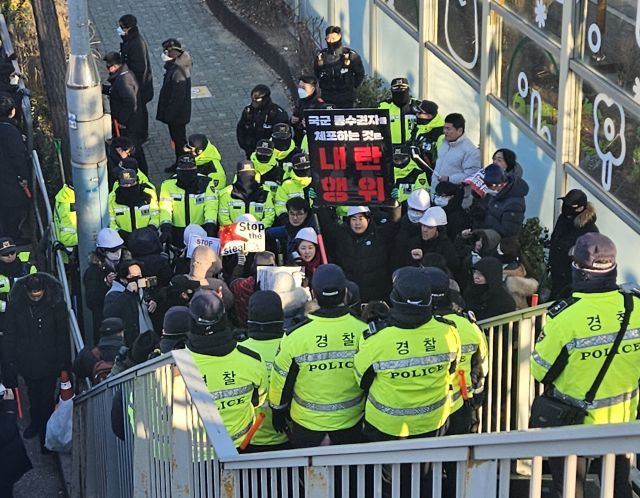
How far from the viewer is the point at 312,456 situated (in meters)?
4.52

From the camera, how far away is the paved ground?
54.3 ft

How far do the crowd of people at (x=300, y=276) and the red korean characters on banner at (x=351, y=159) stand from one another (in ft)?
0.62

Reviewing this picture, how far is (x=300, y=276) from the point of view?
9352 mm

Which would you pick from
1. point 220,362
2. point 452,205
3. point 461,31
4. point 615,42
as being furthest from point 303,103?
point 220,362

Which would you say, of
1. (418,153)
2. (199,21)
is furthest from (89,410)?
(199,21)

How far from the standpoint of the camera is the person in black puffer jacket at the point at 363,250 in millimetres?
10227

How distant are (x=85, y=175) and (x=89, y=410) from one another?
214cm

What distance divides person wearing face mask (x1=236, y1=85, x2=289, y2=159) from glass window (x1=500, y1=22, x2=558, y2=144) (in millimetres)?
2639

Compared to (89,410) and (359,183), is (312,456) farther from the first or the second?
(359,183)

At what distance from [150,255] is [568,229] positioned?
344cm

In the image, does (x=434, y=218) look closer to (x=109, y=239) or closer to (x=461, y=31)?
(x=109, y=239)

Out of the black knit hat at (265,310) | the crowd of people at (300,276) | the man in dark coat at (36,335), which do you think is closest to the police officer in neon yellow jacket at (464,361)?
the crowd of people at (300,276)

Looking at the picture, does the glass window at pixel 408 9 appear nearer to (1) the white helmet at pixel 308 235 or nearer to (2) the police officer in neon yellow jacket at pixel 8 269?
(1) the white helmet at pixel 308 235

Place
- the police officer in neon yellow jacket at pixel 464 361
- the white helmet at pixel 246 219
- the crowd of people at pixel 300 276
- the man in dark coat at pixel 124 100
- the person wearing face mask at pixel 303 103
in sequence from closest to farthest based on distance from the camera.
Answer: the crowd of people at pixel 300 276, the police officer in neon yellow jacket at pixel 464 361, the white helmet at pixel 246 219, the person wearing face mask at pixel 303 103, the man in dark coat at pixel 124 100
